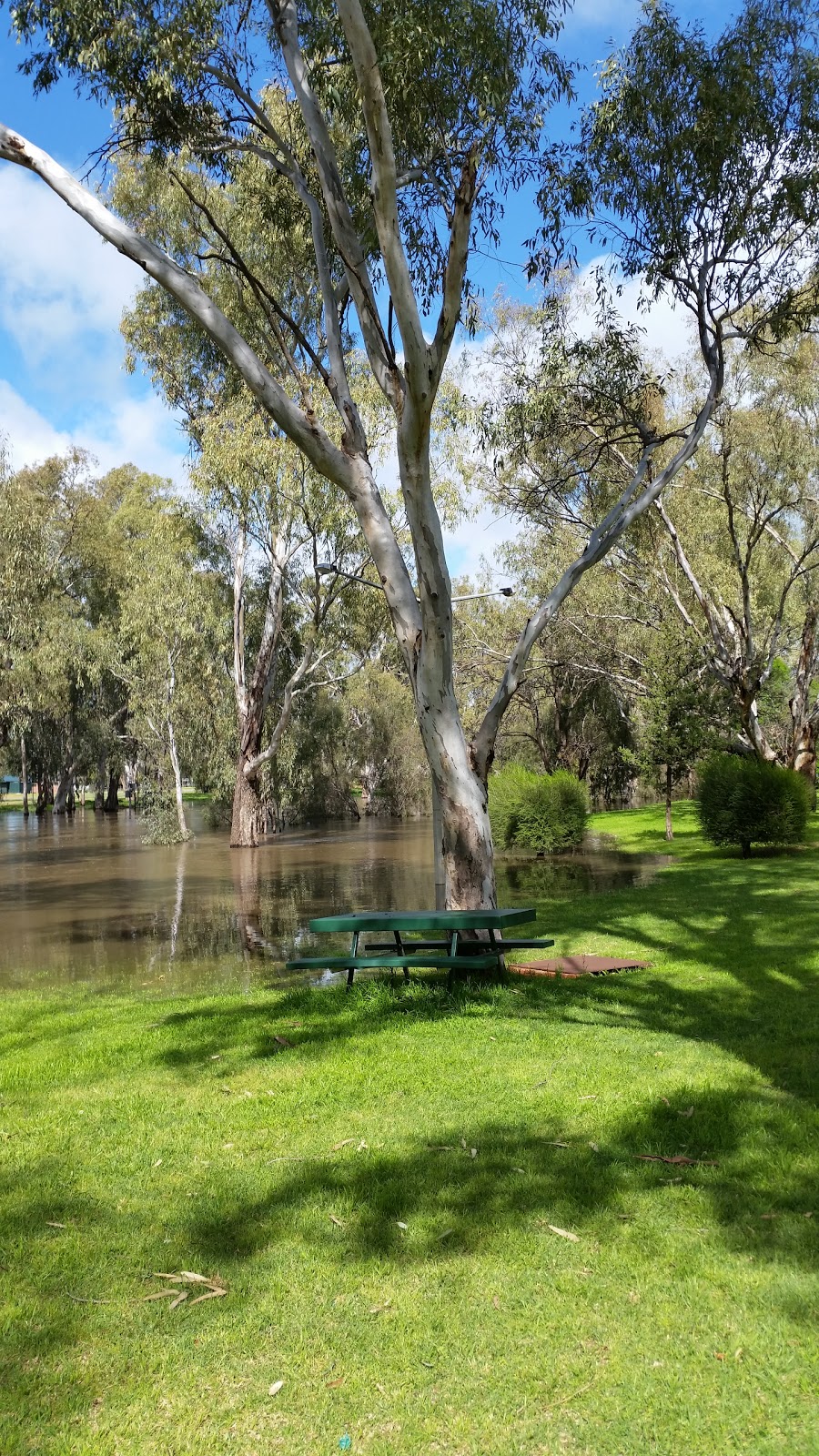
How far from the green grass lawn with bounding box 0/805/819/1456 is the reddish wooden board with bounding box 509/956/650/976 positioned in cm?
147

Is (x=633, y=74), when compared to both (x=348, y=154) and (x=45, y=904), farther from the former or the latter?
(x=45, y=904)

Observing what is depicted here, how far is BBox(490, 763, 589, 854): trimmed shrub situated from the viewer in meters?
21.9

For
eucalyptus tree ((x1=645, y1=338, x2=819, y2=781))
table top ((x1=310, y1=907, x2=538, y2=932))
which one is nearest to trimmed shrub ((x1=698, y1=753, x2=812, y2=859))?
eucalyptus tree ((x1=645, y1=338, x2=819, y2=781))

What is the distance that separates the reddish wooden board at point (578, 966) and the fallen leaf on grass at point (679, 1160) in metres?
3.66

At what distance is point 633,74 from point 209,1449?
12.9 m

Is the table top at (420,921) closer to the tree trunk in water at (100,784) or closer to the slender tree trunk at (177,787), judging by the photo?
the slender tree trunk at (177,787)

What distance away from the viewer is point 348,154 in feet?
34.5

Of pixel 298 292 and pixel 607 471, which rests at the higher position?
pixel 298 292

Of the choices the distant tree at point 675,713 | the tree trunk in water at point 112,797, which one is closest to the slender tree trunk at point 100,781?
the tree trunk in water at point 112,797

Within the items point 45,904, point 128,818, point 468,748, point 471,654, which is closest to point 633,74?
point 468,748

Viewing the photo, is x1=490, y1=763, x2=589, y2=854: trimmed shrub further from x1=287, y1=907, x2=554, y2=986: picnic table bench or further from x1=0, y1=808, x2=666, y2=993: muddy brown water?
x1=287, y1=907, x2=554, y2=986: picnic table bench

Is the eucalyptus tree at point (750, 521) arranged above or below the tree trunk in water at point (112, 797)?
above

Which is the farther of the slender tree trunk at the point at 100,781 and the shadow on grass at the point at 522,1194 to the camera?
the slender tree trunk at the point at 100,781

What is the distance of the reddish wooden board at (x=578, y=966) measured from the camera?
7.66m
